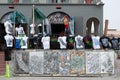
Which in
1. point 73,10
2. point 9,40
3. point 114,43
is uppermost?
point 73,10

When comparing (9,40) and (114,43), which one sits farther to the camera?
(114,43)

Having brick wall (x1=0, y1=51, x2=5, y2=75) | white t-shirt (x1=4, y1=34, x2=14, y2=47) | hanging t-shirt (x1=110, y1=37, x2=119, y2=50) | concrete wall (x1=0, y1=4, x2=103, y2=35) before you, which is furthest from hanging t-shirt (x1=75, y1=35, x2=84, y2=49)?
concrete wall (x1=0, y1=4, x2=103, y2=35)

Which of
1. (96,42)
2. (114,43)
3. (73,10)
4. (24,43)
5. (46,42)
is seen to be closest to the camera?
(24,43)

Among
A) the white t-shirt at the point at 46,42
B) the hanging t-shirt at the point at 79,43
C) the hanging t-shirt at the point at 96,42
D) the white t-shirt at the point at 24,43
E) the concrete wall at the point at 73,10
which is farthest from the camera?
the concrete wall at the point at 73,10

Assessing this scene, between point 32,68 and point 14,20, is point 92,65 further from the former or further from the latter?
point 14,20

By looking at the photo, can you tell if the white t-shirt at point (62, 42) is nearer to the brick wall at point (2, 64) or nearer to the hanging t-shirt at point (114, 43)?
the brick wall at point (2, 64)

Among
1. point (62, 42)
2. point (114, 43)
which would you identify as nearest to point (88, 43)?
point (62, 42)

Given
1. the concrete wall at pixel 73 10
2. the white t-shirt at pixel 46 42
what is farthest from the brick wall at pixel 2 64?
the concrete wall at pixel 73 10

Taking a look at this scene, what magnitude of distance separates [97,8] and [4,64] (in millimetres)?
11447

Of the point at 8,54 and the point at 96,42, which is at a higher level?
the point at 96,42

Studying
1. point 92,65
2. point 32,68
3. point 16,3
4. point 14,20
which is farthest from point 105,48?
point 16,3

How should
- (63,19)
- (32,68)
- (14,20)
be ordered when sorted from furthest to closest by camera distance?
(63,19), (14,20), (32,68)

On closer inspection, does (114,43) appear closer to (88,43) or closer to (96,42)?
(96,42)

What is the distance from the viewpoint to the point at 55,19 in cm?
3256
